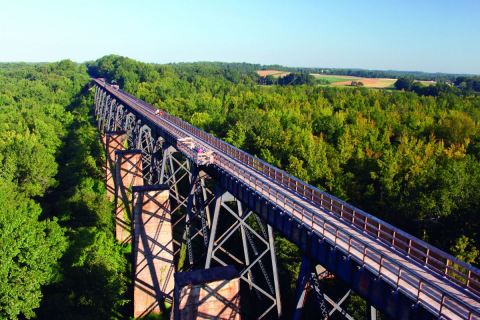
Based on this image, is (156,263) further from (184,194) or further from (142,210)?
(184,194)

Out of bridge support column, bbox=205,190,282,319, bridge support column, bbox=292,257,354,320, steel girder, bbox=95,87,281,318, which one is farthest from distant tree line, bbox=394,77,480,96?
bridge support column, bbox=292,257,354,320

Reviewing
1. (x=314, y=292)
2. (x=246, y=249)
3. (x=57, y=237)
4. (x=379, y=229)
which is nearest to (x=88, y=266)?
(x=57, y=237)

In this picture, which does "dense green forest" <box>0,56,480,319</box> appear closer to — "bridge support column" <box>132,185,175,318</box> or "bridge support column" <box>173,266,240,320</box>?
"bridge support column" <box>132,185,175,318</box>

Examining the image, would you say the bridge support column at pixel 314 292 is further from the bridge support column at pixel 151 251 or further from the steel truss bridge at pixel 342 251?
the bridge support column at pixel 151 251

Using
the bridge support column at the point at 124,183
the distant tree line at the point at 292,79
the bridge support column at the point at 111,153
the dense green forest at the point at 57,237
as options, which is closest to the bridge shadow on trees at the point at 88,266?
the dense green forest at the point at 57,237

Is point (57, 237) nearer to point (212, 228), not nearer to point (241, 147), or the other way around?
point (212, 228)
